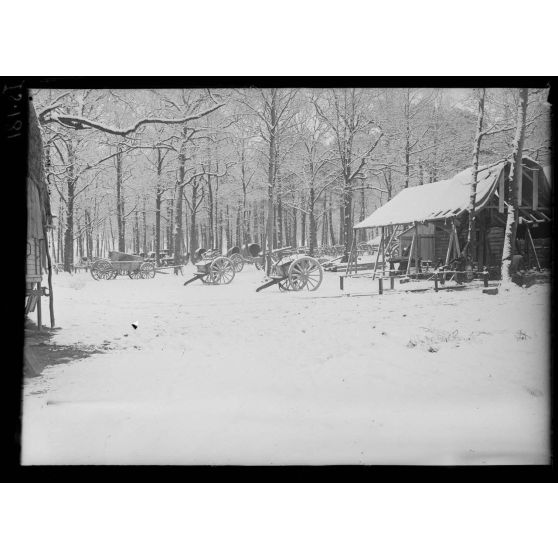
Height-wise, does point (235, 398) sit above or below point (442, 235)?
below

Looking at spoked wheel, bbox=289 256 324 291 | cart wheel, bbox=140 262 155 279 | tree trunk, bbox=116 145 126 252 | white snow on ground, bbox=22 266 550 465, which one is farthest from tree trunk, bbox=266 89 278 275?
tree trunk, bbox=116 145 126 252

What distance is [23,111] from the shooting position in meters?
3.52

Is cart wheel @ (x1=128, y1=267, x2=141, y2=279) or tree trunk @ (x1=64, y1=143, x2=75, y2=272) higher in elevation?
tree trunk @ (x1=64, y1=143, x2=75, y2=272)

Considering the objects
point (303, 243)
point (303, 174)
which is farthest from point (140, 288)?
point (303, 174)

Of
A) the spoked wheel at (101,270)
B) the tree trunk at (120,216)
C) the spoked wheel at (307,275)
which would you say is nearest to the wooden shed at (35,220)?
the spoked wheel at (101,270)

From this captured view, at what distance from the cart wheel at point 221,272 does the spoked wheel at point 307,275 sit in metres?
0.60

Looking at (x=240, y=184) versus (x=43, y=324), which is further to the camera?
(x=240, y=184)

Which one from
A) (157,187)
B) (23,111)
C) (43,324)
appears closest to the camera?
(23,111)

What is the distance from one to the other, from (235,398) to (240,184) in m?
2.05

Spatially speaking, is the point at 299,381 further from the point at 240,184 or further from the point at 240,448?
the point at 240,184

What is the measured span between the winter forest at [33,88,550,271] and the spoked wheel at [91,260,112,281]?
0.10m

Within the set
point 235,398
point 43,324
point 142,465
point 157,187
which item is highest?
point 157,187

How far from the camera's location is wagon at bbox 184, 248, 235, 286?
4.00m

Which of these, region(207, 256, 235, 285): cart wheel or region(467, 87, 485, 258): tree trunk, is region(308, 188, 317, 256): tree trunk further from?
region(467, 87, 485, 258): tree trunk
